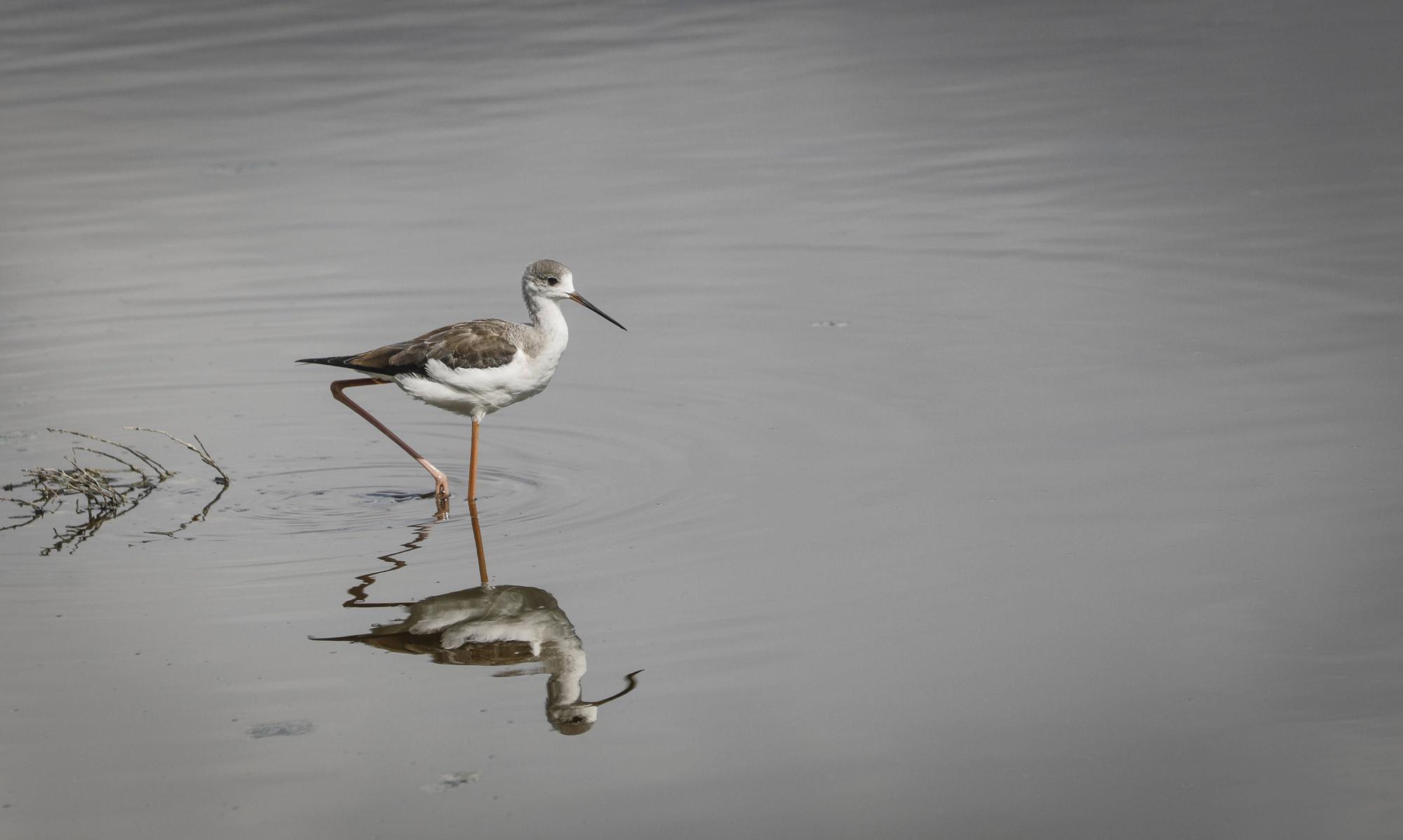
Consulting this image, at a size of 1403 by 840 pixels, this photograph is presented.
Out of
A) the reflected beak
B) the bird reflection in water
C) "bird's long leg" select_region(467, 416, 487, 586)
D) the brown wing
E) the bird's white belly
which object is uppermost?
the brown wing

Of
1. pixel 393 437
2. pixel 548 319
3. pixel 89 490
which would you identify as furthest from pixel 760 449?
pixel 89 490

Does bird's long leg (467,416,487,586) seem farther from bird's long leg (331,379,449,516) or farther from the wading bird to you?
bird's long leg (331,379,449,516)

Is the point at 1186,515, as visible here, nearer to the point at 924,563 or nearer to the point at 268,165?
the point at 924,563

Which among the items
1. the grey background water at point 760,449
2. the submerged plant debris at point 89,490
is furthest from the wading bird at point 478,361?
the submerged plant debris at point 89,490

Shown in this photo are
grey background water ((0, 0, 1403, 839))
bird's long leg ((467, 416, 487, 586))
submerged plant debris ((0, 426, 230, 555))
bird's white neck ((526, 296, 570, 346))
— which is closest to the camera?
grey background water ((0, 0, 1403, 839))

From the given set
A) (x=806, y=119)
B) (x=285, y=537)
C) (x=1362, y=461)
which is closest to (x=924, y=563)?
(x=1362, y=461)

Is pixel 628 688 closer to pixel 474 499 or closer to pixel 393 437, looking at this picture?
pixel 474 499

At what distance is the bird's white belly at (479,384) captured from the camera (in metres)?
8.13

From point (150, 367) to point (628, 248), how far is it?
3.54 meters

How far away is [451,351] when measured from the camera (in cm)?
817

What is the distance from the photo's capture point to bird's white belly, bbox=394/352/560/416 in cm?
813

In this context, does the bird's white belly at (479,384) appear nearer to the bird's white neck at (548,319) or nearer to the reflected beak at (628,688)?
the bird's white neck at (548,319)

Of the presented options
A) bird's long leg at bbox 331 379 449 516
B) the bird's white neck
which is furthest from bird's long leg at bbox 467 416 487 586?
the bird's white neck

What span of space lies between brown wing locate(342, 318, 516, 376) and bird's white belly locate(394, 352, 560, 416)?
0.03m
